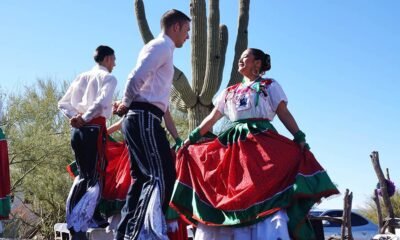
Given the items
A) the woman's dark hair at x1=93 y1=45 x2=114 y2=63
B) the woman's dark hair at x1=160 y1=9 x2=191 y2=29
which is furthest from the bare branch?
the woman's dark hair at x1=160 y1=9 x2=191 y2=29

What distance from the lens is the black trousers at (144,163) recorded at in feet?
13.3

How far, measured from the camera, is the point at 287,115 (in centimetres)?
513

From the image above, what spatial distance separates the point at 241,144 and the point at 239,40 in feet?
28.9

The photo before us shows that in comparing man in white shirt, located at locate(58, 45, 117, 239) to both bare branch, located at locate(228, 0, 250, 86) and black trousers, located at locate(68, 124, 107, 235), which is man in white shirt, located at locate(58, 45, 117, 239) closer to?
black trousers, located at locate(68, 124, 107, 235)

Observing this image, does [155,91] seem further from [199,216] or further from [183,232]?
[183,232]

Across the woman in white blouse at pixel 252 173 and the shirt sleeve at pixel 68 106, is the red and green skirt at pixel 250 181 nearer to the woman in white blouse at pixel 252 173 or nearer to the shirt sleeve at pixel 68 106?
the woman in white blouse at pixel 252 173

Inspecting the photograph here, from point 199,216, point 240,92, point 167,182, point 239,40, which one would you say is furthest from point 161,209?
point 239,40

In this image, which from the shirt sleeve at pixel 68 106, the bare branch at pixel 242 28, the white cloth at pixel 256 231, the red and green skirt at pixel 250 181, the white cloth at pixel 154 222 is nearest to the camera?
the white cloth at pixel 154 222

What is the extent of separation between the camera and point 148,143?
162 inches

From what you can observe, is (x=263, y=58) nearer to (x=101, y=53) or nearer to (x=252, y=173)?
(x=252, y=173)

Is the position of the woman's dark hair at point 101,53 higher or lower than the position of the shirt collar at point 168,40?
higher

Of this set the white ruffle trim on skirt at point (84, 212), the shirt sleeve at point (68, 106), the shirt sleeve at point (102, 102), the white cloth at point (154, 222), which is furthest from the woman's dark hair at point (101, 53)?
the white cloth at point (154, 222)

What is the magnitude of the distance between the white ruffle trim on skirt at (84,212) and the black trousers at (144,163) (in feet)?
4.12

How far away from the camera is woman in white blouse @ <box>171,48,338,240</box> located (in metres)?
4.70
